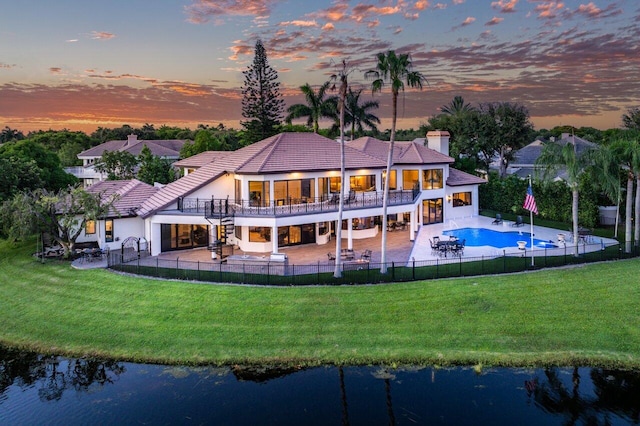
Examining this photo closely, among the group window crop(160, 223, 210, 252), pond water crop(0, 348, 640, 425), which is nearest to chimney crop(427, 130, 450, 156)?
window crop(160, 223, 210, 252)

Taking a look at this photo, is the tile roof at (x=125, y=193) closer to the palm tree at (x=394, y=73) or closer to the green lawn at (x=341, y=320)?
the green lawn at (x=341, y=320)


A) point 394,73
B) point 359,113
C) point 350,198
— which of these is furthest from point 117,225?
point 359,113

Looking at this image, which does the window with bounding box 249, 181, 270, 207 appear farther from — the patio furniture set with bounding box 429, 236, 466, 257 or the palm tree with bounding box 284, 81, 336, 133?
the palm tree with bounding box 284, 81, 336, 133

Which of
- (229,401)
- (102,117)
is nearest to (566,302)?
(229,401)

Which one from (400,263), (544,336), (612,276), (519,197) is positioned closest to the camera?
(544,336)

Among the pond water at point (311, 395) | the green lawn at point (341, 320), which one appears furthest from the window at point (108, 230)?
the pond water at point (311, 395)

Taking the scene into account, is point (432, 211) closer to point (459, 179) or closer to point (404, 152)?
point (459, 179)

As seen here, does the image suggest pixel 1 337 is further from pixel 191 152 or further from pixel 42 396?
pixel 191 152
